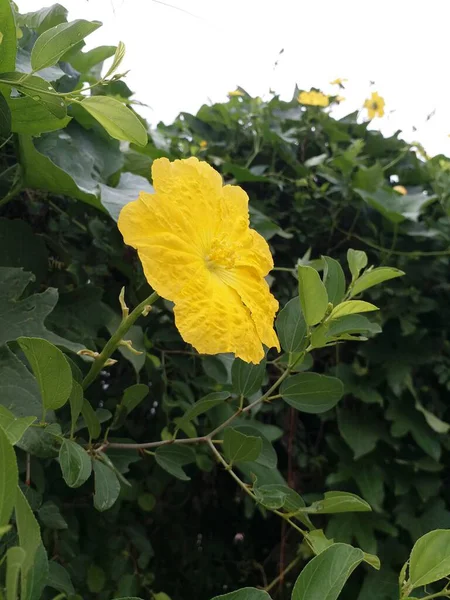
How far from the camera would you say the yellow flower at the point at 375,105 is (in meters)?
2.01

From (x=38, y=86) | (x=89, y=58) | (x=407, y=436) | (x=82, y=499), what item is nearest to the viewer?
(x=38, y=86)

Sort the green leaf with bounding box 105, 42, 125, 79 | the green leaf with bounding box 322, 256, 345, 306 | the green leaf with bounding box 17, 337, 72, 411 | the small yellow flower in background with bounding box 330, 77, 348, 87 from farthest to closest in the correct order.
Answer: the small yellow flower in background with bounding box 330, 77, 348, 87 → the green leaf with bounding box 322, 256, 345, 306 → the green leaf with bounding box 105, 42, 125, 79 → the green leaf with bounding box 17, 337, 72, 411

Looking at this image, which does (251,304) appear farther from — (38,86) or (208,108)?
(208,108)

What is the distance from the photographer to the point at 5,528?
282mm

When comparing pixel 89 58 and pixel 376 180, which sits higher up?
pixel 89 58

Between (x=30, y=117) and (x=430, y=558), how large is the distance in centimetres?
59

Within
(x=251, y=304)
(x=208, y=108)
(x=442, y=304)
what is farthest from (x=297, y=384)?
(x=208, y=108)

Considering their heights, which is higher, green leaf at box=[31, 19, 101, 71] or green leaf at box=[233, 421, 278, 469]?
green leaf at box=[31, 19, 101, 71]

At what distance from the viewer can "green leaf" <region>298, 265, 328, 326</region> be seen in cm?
58

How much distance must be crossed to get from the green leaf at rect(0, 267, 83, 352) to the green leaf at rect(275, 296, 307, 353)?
254mm

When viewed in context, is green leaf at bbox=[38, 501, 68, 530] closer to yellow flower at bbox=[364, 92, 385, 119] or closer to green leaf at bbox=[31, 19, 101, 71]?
green leaf at bbox=[31, 19, 101, 71]

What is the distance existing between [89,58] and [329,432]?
1010 mm

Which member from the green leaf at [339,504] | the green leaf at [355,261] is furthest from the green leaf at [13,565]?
the green leaf at [355,261]

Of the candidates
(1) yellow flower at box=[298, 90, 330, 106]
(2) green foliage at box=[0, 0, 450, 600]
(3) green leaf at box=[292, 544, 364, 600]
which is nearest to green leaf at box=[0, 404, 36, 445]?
(2) green foliage at box=[0, 0, 450, 600]
